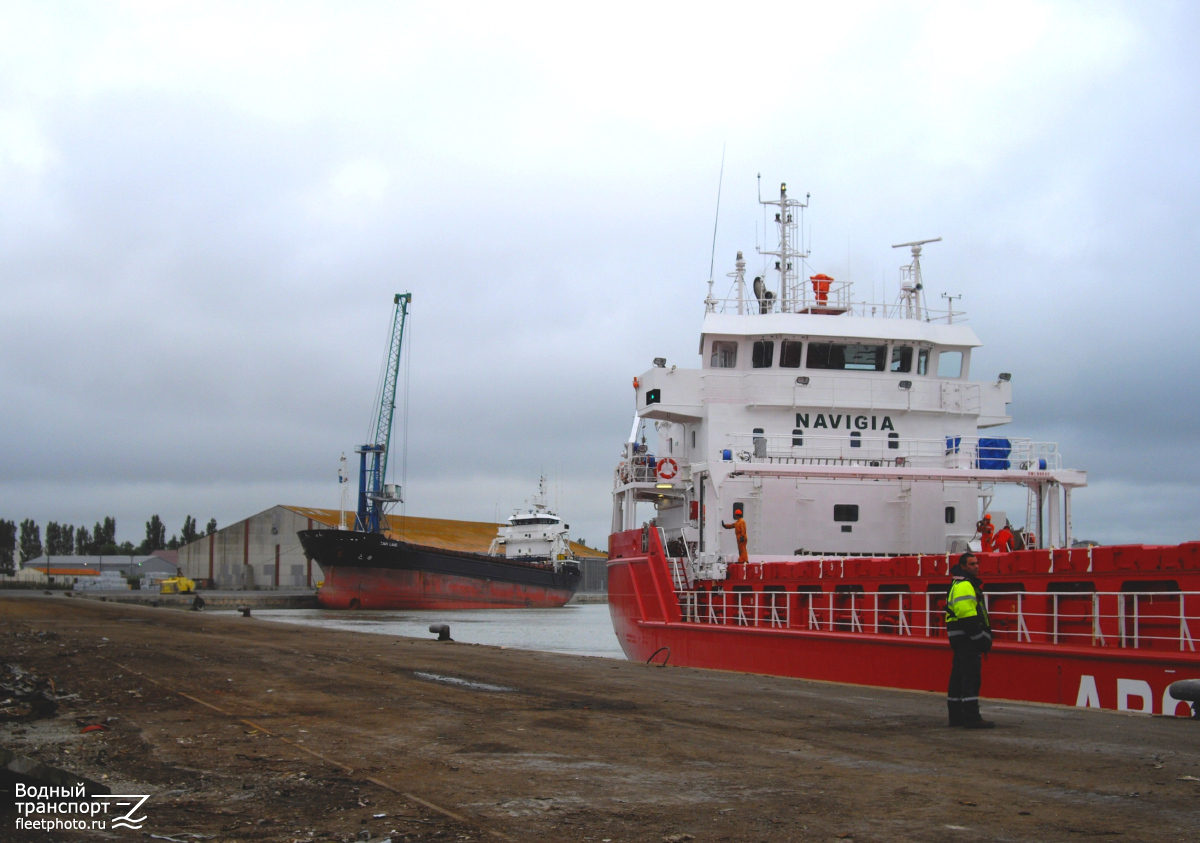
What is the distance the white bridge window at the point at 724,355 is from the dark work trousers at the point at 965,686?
13840mm

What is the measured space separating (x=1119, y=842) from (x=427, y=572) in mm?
63289

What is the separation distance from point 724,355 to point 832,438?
321 cm

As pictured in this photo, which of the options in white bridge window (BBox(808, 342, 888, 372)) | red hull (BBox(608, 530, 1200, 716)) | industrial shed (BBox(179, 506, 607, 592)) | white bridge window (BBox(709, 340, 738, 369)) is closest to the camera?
red hull (BBox(608, 530, 1200, 716))

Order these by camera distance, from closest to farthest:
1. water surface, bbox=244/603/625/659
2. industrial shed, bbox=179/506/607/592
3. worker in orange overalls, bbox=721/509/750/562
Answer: worker in orange overalls, bbox=721/509/750/562
water surface, bbox=244/603/625/659
industrial shed, bbox=179/506/607/592

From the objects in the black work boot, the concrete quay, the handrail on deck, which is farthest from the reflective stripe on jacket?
the handrail on deck

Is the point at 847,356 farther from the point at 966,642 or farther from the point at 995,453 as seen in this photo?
the point at 966,642

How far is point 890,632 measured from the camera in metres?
13.9

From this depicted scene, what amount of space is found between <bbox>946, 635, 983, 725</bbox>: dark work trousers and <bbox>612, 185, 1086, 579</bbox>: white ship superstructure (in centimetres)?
992

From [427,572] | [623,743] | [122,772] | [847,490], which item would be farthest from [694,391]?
[427,572]

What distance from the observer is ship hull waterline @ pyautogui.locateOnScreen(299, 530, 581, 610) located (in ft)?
206

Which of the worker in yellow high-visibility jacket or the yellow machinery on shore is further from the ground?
the worker in yellow high-visibility jacket

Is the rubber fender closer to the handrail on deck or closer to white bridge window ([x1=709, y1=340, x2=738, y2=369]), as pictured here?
the handrail on deck

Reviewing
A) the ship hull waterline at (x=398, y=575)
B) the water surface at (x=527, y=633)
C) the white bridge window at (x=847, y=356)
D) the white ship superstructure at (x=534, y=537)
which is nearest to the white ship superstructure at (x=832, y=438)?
the white bridge window at (x=847, y=356)

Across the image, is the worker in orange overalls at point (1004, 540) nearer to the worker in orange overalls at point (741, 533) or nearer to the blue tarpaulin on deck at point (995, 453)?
the blue tarpaulin on deck at point (995, 453)
